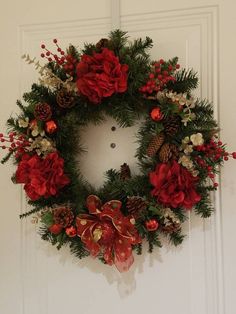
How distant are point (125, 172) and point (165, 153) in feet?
0.51

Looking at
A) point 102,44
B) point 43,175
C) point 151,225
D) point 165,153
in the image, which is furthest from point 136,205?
point 102,44

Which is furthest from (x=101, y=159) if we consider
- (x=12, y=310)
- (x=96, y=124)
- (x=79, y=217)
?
A: (x=12, y=310)

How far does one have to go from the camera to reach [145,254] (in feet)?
4.00

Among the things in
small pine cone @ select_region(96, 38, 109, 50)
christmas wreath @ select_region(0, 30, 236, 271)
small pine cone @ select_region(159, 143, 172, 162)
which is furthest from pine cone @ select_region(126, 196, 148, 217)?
small pine cone @ select_region(96, 38, 109, 50)

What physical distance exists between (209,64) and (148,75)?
0.22m

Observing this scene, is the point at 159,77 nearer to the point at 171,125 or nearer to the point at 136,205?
the point at 171,125

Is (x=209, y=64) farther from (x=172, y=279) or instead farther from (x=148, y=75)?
(x=172, y=279)

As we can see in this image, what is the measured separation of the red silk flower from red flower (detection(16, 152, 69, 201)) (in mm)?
111

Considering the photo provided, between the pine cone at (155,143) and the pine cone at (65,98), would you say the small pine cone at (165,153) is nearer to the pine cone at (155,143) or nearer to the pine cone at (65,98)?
the pine cone at (155,143)

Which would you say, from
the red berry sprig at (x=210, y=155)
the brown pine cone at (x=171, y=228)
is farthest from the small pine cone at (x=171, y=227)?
the red berry sprig at (x=210, y=155)

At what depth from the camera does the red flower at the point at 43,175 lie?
3.65 ft

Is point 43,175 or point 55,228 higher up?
point 43,175

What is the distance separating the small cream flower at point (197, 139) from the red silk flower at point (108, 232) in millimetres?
282

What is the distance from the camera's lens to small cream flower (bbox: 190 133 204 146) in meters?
1.06
